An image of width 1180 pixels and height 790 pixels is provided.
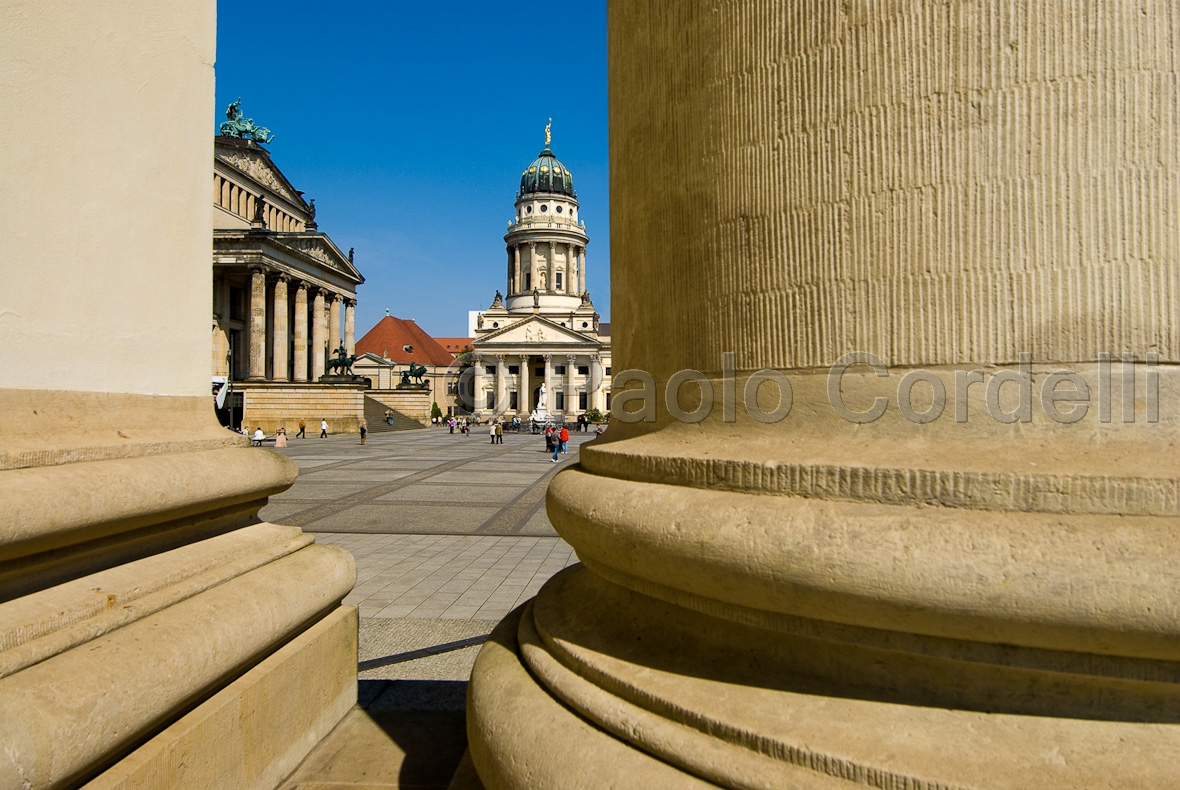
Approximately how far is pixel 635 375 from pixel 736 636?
0.83m

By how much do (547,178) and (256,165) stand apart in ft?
153

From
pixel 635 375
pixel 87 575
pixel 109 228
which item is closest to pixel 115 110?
pixel 109 228

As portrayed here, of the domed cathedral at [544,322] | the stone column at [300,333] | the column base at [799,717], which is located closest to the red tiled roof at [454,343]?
the domed cathedral at [544,322]

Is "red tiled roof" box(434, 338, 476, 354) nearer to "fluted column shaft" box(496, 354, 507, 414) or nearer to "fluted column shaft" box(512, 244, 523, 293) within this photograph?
"fluted column shaft" box(512, 244, 523, 293)

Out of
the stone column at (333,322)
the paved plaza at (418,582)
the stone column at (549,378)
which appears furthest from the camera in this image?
the stone column at (549,378)

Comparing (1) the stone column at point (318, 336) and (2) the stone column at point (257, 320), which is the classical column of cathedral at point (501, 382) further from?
(2) the stone column at point (257, 320)

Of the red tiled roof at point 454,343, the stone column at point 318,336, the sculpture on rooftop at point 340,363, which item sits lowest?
the sculpture on rooftop at point 340,363

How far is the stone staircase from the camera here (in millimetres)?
45938

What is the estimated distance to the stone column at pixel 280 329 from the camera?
46.2 m

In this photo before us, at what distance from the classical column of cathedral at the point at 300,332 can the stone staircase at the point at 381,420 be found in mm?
4653

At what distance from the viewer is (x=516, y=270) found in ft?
299

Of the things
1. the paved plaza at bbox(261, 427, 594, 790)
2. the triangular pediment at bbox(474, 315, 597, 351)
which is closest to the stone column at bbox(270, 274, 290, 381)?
the paved plaza at bbox(261, 427, 594, 790)

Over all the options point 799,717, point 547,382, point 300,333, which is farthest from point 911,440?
point 547,382

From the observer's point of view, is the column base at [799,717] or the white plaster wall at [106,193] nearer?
the column base at [799,717]
